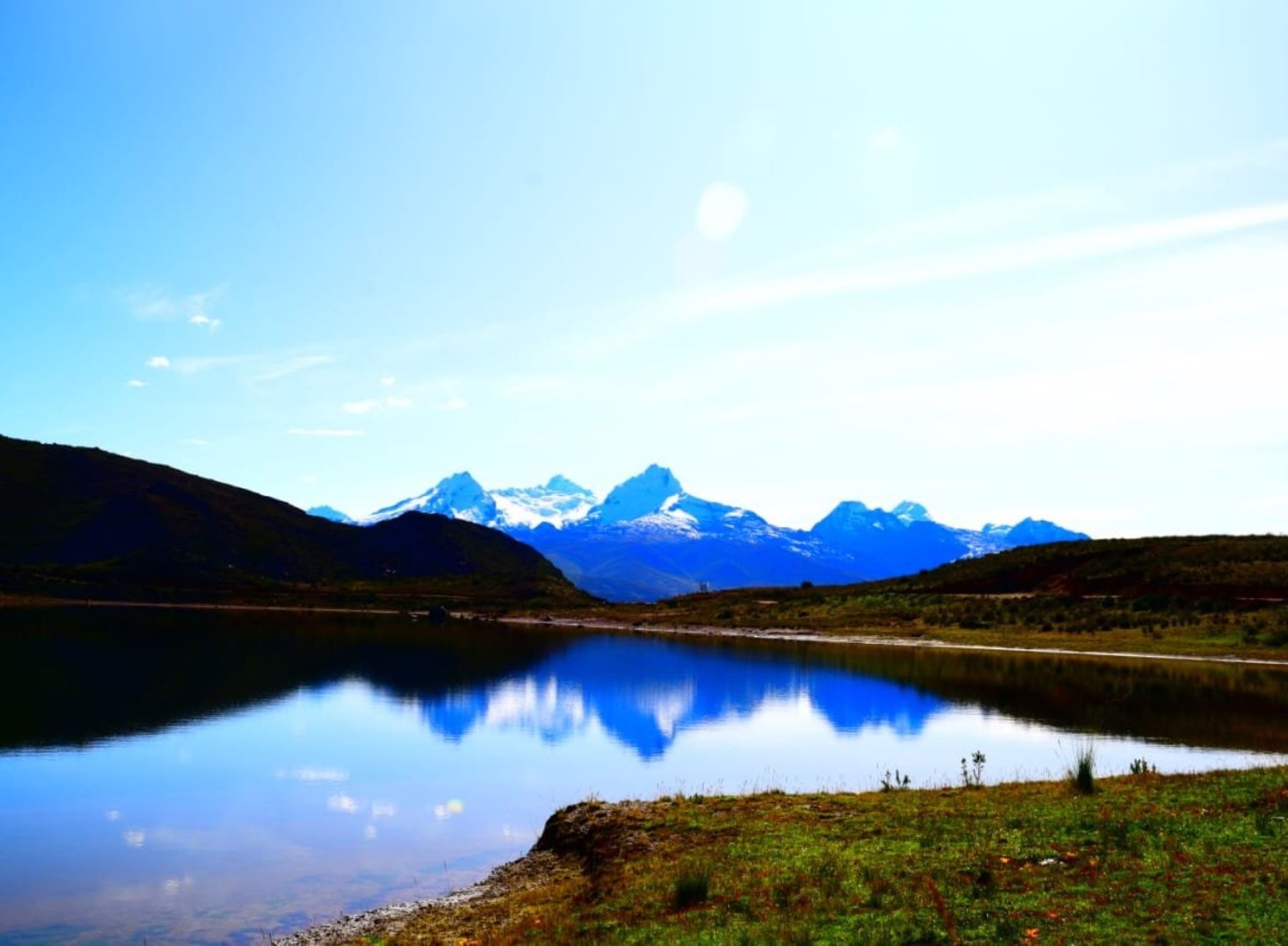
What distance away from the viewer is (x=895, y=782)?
38.8 meters

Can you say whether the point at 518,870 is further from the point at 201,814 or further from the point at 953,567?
the point at 953,567

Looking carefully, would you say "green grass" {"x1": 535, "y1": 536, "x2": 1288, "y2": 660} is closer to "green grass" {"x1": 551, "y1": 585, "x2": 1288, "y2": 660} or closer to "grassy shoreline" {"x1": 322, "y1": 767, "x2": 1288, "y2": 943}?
"green grass" {"x1": 551, "y1": 585, "x2": 1288, "y2": 660}

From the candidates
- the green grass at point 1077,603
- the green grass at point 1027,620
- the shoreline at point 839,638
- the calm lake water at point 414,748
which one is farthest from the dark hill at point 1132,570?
the calm lake water at point 414,748

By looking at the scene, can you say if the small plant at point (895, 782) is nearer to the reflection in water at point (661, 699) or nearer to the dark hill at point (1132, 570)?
the reflection in water at point (661, 699)

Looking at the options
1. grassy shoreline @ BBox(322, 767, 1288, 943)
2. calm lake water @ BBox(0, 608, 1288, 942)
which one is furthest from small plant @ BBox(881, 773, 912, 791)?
grassy shoreline @ BBox(322, 767, 1288, 943)

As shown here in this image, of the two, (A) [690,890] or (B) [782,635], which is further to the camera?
(B) [782,635]

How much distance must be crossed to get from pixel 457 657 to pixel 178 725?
51.3 meters

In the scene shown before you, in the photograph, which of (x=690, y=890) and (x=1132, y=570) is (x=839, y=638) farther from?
(x=690, y=890)

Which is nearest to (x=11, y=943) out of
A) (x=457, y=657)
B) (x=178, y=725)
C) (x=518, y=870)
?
(x=518, y=870)

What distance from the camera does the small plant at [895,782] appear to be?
108 ft

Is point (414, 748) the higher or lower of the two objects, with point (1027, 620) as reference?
lower

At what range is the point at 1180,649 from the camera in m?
88.6

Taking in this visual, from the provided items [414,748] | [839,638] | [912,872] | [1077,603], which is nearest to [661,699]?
[414,748]

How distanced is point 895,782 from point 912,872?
1987cm
